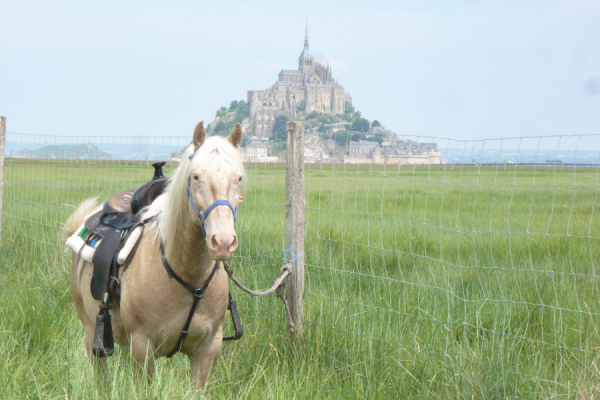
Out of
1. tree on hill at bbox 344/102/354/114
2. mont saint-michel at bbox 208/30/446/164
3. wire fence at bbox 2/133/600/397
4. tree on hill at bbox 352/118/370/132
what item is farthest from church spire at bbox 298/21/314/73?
wire fence at bbox 2/133/600/397

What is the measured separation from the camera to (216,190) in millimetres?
2379

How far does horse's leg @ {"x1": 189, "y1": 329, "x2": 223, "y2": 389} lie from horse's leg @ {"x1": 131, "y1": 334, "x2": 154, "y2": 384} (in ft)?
0.79

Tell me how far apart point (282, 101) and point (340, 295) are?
531ft

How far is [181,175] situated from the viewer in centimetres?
266

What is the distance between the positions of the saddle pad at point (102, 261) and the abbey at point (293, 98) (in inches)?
5968

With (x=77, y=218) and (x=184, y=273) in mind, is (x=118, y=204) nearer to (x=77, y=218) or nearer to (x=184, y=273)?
(x=77, y=218)

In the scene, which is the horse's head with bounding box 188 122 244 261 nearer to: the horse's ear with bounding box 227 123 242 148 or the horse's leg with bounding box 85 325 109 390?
the horse's ear with bounding box 227 123 242 148

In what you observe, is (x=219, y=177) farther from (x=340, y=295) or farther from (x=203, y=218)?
(x=340, y=295)

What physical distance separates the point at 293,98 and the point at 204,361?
6454 inches

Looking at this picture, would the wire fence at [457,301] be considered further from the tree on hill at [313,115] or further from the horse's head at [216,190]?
the tree on hill at [313,115]

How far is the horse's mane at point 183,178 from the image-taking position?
8.23ft

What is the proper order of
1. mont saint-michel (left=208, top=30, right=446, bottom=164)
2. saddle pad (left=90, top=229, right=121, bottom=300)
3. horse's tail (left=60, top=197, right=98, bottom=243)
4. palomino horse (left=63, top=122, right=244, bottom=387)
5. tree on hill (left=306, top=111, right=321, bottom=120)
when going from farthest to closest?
tree on hill (left=306, top=111, right=321, bottom=120) → mont saint-michel (left=208, top=30, right=446, bottom=164) → horse's tail (left=60, top=197, right=98, bottom=243) → saddle pad (left=90, top=229, right=121, bottom=300) → palomino horse (left=63, top=122, right=244, bottom=387)

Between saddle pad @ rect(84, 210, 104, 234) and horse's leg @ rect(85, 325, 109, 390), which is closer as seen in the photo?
horse's leg @ rect(85, 325, 109, 390)

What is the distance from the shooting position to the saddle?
9.84 ft
